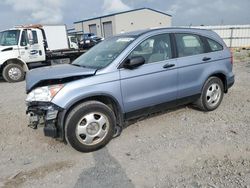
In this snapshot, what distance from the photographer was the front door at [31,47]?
1026 cm

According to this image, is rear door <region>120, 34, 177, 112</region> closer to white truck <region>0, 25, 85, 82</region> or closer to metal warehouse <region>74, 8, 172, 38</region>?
white truck <region>0, 25, 85, 82</region>

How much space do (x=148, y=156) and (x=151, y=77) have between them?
132 centimetres

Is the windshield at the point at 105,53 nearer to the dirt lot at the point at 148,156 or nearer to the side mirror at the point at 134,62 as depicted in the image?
the side mirror at the point at 134,62

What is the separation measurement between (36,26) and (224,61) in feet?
30.4

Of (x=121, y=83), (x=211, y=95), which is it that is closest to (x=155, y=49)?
(x=121, y=83)

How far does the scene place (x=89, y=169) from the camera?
10.8ft

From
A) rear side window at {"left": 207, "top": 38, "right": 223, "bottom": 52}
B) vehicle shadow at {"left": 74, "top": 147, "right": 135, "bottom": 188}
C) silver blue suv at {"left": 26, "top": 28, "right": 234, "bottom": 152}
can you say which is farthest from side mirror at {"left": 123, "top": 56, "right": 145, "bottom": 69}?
rear side window at {"left": 207, "top": 38, "right": 223, "bottom": 52}

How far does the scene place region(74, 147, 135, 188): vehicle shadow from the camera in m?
2.94

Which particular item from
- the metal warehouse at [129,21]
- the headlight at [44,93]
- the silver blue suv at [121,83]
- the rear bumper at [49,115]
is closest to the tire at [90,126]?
the silver blue suv at [121,83]

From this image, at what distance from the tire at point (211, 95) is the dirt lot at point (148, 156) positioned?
0.58 ft

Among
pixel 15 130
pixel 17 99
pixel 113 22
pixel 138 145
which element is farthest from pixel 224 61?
pixel 113 22

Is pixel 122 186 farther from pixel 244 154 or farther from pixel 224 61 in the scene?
pixel 224 61

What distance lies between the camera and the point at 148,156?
3525mm

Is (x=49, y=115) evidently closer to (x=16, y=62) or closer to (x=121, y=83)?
(x=121, y=83)
